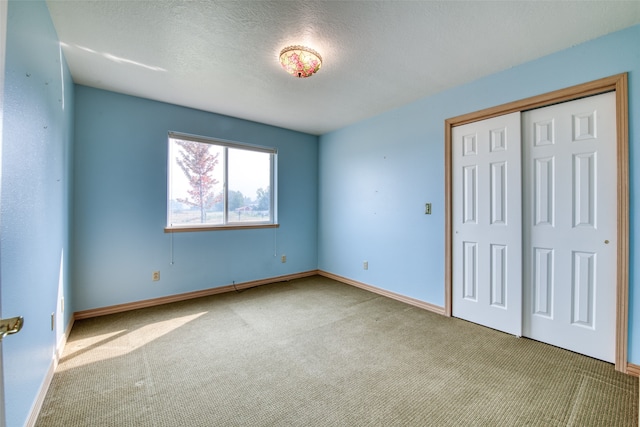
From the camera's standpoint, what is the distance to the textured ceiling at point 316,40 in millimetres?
1767

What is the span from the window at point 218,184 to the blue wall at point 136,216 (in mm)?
116

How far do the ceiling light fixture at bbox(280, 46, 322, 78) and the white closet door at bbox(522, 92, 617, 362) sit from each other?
6.33 feet

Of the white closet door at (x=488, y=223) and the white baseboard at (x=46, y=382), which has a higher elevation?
the white closet door at (x=488, y=223)

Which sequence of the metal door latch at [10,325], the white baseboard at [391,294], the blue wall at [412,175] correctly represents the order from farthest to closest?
the white baseboard at [391,294]
the blue wall at [412,175]
the metal door latch at [10,325]

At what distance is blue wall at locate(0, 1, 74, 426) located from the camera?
1.24 meters

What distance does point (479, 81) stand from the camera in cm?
271

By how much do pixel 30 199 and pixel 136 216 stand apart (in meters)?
1.70

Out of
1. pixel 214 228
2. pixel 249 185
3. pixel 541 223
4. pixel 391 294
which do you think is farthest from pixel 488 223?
pixel 214 228

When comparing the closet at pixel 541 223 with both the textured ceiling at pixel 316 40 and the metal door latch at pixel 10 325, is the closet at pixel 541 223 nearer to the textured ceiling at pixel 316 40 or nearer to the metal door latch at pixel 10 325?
the textured ceiling at pixel 316 40

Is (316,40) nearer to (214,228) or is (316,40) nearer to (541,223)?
(541,223)

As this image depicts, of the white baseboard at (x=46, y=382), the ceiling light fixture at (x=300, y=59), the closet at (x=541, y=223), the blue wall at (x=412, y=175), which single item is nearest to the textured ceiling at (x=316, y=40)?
the ceiling light fixture at (x=300, y=59)

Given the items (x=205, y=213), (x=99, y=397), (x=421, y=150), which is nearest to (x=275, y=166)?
(x=205, y=213)

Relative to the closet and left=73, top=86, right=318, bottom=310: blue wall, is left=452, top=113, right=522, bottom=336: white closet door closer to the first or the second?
the closet

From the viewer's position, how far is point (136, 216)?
3.15 meters
